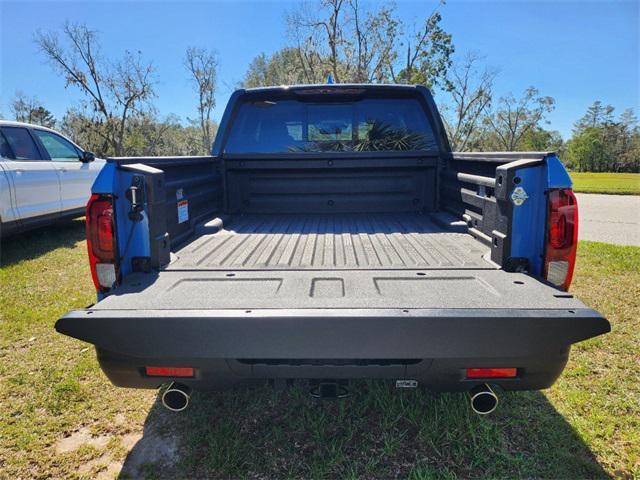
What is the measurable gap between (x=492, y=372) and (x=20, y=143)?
7.59 metres

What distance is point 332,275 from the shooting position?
2.19 m

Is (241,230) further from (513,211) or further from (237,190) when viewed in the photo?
(513,211)

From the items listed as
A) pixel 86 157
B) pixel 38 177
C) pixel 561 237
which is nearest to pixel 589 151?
pixel 86 157

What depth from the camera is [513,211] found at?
7.15ft

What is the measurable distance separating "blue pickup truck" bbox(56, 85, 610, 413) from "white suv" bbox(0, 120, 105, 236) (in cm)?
460

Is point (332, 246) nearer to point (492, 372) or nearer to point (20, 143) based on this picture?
point (492, 372)

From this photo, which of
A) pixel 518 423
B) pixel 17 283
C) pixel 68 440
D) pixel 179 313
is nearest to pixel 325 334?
pixel 179 313

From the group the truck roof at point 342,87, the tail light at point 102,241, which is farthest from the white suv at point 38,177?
the tail light at point 102,241

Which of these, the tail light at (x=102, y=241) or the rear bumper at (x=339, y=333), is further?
the tail light at (x=102, y=241)

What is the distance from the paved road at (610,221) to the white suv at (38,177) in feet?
33.5

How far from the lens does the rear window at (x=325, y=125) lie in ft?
12.5

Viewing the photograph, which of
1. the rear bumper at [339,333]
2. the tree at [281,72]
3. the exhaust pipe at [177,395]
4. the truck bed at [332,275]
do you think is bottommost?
the exhaust pipe at [177,395]

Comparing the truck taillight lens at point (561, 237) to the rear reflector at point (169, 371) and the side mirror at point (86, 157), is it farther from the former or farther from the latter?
the side mirror at point (86, 157)

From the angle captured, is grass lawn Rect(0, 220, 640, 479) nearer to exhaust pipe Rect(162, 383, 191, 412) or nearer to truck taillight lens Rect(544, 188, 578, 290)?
exhaust pipe Rect(162, 383, 191, 412)
